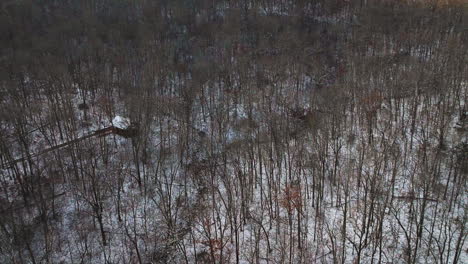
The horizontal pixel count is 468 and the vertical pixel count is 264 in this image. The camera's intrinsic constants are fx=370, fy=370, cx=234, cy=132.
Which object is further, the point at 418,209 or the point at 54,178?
the point at 54,178

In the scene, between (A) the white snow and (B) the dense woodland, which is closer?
(B) the dense woodland

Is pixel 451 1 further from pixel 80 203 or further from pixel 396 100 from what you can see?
pixel 80 203

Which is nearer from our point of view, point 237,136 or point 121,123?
point 121,123

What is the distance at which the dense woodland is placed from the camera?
25906 mm

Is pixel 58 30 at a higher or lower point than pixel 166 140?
higher

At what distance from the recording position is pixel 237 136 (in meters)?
37.6

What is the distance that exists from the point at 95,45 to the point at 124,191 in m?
31.8

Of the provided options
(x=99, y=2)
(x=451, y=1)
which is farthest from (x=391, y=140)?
(x=99, y=2)

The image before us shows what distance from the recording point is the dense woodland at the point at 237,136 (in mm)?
25906

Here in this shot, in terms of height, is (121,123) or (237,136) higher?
(121,123)

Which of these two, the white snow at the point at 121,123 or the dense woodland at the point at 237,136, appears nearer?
the dense woodland at the point at 237,136

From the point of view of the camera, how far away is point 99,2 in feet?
226

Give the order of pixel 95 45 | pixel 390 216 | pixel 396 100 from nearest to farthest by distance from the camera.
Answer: pixel 390 216, pixel 396 100, pixel 95 45

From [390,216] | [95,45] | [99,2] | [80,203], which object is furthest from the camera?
[99,2]
